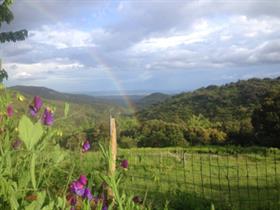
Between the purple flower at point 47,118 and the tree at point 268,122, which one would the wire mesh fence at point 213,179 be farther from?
the purple flower at point 47,118

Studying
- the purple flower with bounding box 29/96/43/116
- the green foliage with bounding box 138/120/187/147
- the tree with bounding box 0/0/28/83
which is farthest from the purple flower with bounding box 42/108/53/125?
the green foliage with bounding box 138/120/187/147

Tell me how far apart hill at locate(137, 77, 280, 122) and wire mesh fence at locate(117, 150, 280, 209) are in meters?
19.7

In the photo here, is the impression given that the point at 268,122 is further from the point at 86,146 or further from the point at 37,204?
the point at 37,204

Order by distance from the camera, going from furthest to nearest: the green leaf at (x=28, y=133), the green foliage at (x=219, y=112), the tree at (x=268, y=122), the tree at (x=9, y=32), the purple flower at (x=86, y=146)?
the green foliage at (x=219, y=112)
the tree at (x=268, y=122)
the tree at (x=9, y=32)
the purple flower at (x=86, y=146)
the green leaf at (x=28, y=133)

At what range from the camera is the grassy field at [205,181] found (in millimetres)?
7453

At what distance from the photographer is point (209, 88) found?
177 ft

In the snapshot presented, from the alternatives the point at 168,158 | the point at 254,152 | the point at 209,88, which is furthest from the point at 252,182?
the point at 209,88

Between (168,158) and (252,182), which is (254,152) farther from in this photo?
(252,182)

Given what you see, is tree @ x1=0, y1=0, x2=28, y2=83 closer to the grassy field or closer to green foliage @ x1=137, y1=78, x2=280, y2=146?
the grassy field

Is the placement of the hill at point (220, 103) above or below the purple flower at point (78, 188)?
below

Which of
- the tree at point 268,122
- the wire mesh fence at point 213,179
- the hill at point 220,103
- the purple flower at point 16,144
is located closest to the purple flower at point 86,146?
the purple flower at point 16,144

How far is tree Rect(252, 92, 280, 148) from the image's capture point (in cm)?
2378

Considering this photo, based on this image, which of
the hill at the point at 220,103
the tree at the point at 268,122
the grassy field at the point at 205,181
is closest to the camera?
the grassy field at the point at 205,181

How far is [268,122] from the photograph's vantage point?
78.3ft
